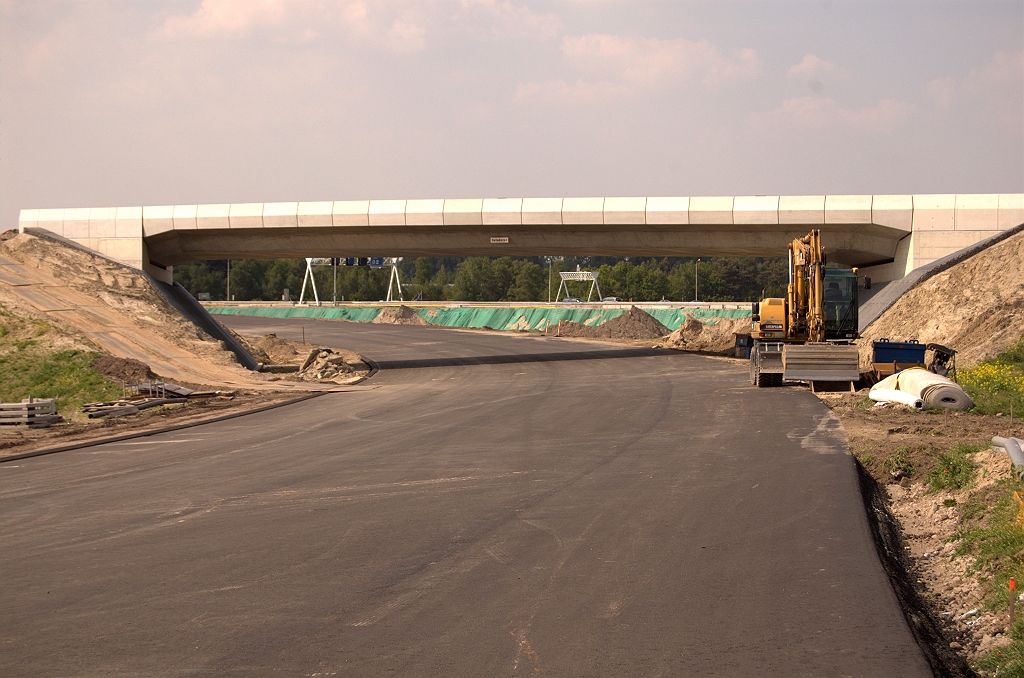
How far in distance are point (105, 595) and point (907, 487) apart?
10.5m

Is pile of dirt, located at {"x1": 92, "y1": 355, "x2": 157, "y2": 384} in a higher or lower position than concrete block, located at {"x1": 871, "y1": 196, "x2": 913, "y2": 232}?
lower

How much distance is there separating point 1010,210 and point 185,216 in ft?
111

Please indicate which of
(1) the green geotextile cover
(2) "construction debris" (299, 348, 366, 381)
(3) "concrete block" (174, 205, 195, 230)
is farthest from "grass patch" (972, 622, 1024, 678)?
(1) the green geotextile cover

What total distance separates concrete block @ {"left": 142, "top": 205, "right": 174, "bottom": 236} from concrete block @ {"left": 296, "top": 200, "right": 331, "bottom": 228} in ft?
17.8

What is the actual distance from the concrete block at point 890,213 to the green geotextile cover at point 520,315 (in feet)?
114

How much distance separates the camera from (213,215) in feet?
119

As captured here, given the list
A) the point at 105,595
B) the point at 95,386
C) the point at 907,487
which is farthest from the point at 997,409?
the point at 95,386

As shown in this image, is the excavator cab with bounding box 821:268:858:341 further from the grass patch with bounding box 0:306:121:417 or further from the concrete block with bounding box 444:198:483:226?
the grass patch with bounding box 0:306:121:417

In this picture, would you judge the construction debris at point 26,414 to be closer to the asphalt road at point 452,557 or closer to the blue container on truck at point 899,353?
the asphalt road at point 452,557

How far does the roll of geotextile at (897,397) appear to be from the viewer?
19328mm

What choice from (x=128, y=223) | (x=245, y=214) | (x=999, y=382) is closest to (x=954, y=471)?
(x=999, y=382)

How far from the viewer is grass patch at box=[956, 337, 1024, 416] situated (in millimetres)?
18655

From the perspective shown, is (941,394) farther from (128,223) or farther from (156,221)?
(128,223)

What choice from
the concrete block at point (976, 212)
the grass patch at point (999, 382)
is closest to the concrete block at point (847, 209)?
the concrete block at point (976, 212)
